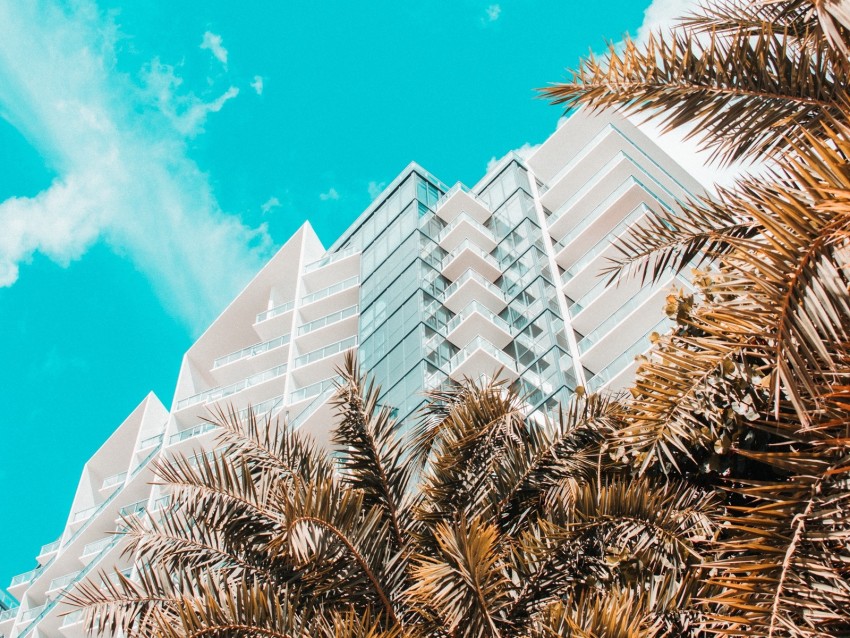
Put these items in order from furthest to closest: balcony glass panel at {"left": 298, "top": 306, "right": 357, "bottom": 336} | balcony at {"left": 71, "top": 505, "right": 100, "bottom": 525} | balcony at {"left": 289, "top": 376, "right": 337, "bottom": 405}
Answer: balcony at {"left": 71, "top": 505, "right": 100, "bottom": 525}, balcony glass panel at {"left": 298, "top": 306, "right": 357, "bottom": 336}, balcony at {"left": 289, "top": 376, "right": 337, "bottom": 405}

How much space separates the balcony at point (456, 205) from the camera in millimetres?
43781

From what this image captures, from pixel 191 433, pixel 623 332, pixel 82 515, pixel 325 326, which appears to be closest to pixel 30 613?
pixel 82 515

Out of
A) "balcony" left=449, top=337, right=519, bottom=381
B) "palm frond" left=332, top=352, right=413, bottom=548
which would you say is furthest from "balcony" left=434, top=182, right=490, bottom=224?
"palm frond" left=332, top=352, right=413, bottom=548

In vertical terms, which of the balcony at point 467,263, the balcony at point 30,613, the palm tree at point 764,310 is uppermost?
the balcony at point 467,263

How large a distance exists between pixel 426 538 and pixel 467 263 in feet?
107

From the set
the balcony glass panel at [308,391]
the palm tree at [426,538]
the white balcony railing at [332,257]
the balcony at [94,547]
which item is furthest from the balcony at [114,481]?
the palm tree at [426,538]

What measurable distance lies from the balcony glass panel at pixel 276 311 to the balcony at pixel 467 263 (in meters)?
11.0

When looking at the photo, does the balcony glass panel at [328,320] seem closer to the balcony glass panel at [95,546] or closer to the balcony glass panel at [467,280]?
the balcony glass panel at [467,280]

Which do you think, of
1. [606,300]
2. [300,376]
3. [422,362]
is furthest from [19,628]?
[606,300]

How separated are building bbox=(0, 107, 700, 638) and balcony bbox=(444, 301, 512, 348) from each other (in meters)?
0.06

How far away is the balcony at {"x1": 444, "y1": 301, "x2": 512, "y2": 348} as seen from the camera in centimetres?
3650

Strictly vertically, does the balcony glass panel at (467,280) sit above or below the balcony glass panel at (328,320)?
below

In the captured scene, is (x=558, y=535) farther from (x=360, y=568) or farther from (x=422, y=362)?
(x=422, y=362)

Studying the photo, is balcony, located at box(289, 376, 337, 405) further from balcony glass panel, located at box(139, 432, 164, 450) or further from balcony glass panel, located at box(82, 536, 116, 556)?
balcony glass panel, located at box(82, 536, 116, 556)
